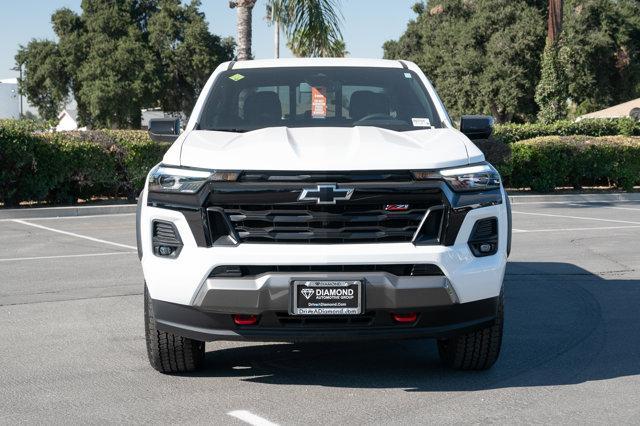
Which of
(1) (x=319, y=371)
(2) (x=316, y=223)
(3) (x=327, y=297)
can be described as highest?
(2) (x=316, y=223)

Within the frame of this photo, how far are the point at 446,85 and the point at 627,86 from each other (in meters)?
10.9

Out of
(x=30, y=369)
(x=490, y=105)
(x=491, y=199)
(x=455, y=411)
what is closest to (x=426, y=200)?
(x=491, y=199)

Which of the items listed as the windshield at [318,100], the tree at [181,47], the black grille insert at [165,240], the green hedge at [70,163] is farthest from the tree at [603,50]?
the black grille insert at [165,240]

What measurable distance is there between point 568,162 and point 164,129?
19.2 m

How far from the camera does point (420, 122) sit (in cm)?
673

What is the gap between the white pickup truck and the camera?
5.13m

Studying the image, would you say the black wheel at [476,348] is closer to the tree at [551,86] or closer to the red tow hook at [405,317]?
the red tow hook at [405,317]

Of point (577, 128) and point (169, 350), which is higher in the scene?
point (577, 128)

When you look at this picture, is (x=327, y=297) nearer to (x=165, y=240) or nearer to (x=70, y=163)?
(x=165, y=240)

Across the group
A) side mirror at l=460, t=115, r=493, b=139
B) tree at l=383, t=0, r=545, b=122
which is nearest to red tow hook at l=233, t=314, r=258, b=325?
side mirror at l=460, t=115, r=493, b=139

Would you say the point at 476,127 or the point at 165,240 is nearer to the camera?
the point at 165,240

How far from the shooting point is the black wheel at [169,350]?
5.64m

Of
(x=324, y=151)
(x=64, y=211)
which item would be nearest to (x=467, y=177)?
(x=324, y=151)

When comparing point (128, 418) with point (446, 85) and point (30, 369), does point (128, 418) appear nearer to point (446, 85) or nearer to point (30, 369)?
point (30, 369)
